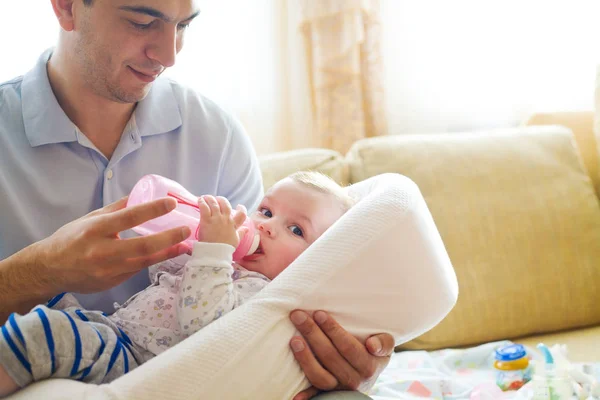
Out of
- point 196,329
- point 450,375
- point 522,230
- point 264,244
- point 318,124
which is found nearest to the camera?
point 196,329

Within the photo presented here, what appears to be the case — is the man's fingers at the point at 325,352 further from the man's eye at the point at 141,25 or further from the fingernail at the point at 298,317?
the man's eye at the point at 141,25

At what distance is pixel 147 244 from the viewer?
3.69ft

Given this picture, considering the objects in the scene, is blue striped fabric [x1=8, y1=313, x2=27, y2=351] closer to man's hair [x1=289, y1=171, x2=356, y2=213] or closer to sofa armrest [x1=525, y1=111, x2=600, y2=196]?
man's hair [x1=289, y1=171, x2=356, y2=213]

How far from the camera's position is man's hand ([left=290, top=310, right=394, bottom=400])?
1.17 m

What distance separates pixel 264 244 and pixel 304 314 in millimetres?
297

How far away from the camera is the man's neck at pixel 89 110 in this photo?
61.4 inches

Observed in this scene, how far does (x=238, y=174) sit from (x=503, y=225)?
3.19 feet

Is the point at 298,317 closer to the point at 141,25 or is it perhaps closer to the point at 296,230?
the point at 296,230

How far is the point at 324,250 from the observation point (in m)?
1.20

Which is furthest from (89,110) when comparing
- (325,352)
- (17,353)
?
(325,352)

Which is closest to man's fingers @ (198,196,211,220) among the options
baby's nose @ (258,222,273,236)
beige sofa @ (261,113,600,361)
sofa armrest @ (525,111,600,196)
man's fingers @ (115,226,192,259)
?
man's fingers @ (115,226,192,259)

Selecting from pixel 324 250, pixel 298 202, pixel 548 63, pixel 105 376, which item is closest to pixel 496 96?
pixel 548 63

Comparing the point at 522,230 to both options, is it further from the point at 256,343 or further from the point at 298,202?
the point at 256,343

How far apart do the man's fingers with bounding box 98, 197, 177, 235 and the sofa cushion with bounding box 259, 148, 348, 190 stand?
3.52 ft
